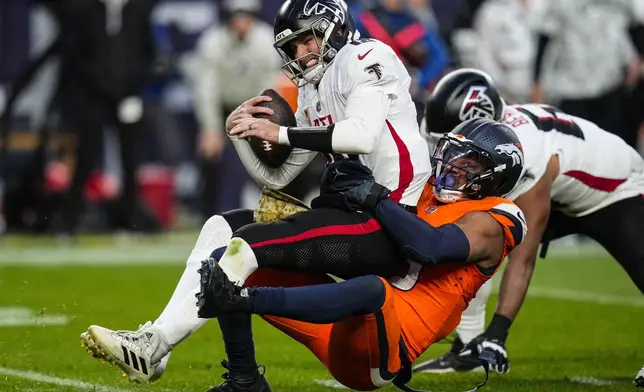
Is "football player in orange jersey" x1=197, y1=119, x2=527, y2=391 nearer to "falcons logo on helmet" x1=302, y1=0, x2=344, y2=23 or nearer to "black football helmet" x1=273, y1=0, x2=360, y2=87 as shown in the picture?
"black football helmet" x1=273, y1=0, x2=360, y2=87

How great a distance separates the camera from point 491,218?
4633 mm

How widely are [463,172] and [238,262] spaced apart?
0.95 metres

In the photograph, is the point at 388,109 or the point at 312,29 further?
the point at 312,29

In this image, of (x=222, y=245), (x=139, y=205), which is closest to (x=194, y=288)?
(x=222, y=245)

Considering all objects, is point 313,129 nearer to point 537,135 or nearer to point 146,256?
point 537,135

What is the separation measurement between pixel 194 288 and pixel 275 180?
54 cm

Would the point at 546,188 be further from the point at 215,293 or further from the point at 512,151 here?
the point at 215,293

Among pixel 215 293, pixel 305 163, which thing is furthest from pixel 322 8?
pixel 215 293

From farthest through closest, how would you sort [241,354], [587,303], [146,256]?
[146,256] < [587,303] < [241,354]

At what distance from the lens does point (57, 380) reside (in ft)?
18.0

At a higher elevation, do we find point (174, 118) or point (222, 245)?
point (222, 245)

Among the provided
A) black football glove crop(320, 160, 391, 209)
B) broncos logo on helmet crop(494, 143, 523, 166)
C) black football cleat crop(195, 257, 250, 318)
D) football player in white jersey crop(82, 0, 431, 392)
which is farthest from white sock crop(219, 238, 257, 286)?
broncos logo on helmet crop(494, 143, 523, 166)

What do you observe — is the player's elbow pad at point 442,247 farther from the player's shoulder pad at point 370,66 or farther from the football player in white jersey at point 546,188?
the football player in white jersey at point 546,188

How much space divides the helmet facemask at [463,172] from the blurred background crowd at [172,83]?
4.95 metres
